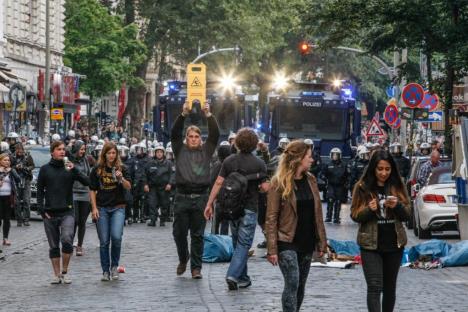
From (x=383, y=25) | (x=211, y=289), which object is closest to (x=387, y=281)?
(x=211, y=289)

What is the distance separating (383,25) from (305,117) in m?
10.9

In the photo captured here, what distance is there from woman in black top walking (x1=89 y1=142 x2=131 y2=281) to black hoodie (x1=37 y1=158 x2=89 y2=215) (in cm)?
21

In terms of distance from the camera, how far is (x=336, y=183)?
32719 mm

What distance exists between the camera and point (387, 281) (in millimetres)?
11812

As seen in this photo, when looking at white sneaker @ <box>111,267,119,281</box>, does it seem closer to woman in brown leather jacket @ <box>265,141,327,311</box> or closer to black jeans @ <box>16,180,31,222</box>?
woman in brown leather jacket @ <box>265,141,327,311</box>

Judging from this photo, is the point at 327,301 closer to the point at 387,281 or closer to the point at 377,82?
the point at 387,281

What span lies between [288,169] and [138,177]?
20.8m

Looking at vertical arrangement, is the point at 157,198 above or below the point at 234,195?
below

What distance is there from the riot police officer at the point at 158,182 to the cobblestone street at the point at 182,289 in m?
9.53

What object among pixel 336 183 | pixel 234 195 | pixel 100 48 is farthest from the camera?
pixel 100 48

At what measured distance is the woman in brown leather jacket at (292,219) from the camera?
1205 cm

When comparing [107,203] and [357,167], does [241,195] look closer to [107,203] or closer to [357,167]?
[107,203]

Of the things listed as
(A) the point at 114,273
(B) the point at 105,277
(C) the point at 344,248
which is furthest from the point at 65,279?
(C) the point at 344,248

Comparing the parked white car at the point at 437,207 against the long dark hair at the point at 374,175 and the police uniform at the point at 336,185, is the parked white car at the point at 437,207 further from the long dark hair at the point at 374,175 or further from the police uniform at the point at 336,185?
the long dark hair at the point at 374,175
